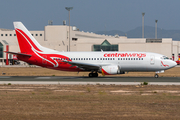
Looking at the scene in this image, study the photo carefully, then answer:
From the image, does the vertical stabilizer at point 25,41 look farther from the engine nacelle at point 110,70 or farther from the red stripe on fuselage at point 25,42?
the engine nacelle at point 110,70

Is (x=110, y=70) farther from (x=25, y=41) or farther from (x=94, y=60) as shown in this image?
(x=25, y=41)

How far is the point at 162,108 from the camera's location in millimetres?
16953

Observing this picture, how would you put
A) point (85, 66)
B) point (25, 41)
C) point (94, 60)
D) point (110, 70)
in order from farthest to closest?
point (25, 41) < point (94, 60) < point (85, 66) < point (110, 70)

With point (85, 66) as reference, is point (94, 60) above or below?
above

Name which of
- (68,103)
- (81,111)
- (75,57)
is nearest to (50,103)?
(68,103)

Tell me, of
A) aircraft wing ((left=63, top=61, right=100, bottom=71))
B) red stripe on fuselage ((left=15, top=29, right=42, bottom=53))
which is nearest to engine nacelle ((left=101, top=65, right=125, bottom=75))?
aircraft wing ((left=63, top=61, right=100, bottom=71))

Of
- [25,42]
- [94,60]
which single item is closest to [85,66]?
[94,60]

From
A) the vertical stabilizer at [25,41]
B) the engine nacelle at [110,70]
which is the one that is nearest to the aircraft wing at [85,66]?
the engine nacelle at [110,70]

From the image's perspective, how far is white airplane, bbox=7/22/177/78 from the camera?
138 feet

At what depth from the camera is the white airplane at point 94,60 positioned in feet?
138

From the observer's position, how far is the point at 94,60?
144ft

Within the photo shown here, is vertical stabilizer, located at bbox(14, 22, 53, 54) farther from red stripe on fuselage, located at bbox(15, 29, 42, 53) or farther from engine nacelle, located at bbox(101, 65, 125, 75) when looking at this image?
engine nacelle, located at bbox(101, 65, 125, 75)

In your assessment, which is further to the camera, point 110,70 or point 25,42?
point 25,42

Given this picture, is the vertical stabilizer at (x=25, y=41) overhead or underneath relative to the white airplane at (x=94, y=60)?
overhead
